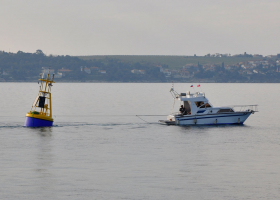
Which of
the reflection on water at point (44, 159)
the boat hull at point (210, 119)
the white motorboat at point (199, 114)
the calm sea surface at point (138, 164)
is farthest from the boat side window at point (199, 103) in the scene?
the reflection on water at point (44, 159)

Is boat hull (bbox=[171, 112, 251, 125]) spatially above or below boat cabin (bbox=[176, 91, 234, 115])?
below

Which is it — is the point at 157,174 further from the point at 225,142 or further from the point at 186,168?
the point at 225,142

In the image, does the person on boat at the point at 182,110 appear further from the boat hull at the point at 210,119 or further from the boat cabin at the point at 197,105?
the boat hull at the point at 210,119

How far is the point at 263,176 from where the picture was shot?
1169 inches

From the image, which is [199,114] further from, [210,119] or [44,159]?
[44,159]

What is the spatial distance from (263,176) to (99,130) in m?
29.3

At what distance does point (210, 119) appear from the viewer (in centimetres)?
6044

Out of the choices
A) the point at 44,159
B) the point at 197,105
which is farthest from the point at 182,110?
the point at 44,159

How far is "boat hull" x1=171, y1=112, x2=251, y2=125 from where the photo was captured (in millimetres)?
59688

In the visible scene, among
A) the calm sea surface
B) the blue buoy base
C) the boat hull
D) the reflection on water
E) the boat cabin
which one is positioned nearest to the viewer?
the calm sea surface

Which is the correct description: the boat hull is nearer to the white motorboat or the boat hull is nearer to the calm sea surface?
the white motorboat

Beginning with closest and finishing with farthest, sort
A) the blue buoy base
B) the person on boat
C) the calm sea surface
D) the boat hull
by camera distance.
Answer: the calm sea surface, the blue buoy base, the boat hull, the person on boat

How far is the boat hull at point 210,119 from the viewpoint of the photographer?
196 feet

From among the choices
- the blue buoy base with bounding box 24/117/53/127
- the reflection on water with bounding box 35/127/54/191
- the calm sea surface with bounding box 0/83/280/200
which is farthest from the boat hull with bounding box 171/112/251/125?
the reflection on water with bounding box 35/127/54/191
